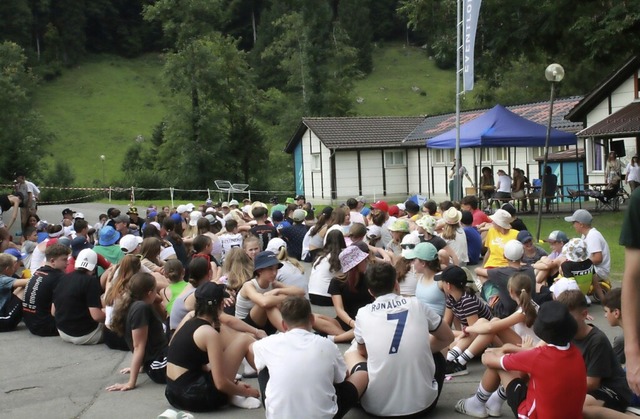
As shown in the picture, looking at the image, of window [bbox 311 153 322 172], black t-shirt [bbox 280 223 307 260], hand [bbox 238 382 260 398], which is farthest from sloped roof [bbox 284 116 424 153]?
hand [bbox 238 382 260 398]

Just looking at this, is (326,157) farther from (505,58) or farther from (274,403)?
(274,403)

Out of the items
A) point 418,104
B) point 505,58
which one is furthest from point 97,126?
point 505,58

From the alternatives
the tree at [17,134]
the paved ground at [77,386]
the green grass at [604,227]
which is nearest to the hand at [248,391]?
the paved ground at [77,386]

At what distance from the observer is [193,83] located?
180ft

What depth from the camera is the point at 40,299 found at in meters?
9.88

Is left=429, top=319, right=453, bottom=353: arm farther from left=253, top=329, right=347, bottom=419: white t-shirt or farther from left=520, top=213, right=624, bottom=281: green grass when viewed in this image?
left=520, top=213, right=624, bottom=281: green grass

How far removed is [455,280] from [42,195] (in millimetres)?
48153

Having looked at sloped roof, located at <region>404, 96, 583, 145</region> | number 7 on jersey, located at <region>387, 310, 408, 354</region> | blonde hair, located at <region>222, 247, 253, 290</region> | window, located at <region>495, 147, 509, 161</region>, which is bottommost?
number 7 on jersey, located at <region>387, 310, 408, 354</region>

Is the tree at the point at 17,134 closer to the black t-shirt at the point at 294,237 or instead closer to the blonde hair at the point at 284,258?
the black t-shirt at the point at 294,237

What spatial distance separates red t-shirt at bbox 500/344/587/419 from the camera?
5.09m

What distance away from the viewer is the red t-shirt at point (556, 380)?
5.09m

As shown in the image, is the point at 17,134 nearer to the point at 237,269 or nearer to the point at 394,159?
the point at 394,159

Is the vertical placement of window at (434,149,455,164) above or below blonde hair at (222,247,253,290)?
above

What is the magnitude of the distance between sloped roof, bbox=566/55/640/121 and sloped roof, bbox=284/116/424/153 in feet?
50.7
